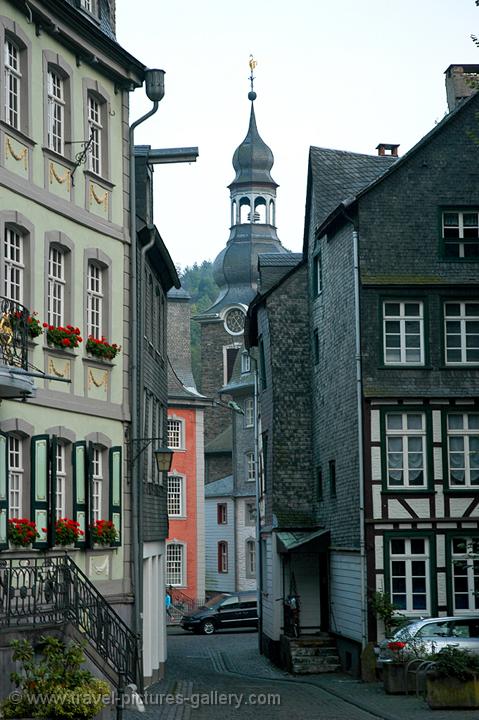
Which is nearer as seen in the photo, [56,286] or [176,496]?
[56,286]

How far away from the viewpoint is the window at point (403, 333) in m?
33.2

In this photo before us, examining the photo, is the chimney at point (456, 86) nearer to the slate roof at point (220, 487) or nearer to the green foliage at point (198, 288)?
the slate roof at point (220, 487)

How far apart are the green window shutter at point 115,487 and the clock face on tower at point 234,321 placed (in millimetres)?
64746

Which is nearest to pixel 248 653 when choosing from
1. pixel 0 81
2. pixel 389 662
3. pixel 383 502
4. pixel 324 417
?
pixel 324 417

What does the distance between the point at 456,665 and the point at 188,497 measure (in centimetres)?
4448

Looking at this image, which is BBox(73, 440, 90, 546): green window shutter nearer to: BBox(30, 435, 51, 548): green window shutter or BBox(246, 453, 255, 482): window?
BBox(30, 435, 51, 548): green window shutter

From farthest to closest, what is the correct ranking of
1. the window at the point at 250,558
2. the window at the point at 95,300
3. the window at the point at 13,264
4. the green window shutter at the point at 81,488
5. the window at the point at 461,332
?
the window at the point at 250,558 < the window at the point at 461,332 < the window at the point at 95,300 < the green window shutter at the point at 81,488 < the window at the point at 13,264

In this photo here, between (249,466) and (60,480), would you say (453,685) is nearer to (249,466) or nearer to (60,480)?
(60,480)

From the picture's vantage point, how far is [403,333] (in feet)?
109

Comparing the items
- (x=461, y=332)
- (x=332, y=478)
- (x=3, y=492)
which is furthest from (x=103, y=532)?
(x=332, y=478)

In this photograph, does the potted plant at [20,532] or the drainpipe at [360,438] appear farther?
the drainpipe at [360,438]

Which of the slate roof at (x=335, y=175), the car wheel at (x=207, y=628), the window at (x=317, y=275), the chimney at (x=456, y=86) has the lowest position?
the car wheel at (x=207, y=628)

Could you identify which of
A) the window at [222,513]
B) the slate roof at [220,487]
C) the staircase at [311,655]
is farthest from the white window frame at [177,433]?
the staircase at [311,655]

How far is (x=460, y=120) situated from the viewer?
34.2 m
